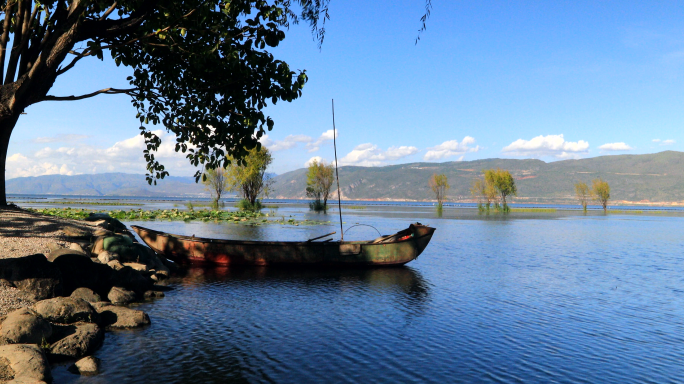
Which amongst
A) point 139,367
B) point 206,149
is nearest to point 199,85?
point 206,149

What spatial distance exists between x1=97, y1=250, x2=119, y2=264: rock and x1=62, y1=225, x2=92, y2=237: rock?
1.70 meters

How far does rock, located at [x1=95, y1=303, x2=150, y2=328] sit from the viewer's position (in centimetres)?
1159

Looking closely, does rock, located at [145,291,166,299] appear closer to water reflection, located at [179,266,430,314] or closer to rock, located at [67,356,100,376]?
water reflection, located at [179,266,430,314]

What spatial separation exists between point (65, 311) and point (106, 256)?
273 inches

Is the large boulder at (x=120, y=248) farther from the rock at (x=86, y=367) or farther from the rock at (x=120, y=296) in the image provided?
the rock at (x=86, y=367)

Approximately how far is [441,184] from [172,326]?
Answer: 294 feet

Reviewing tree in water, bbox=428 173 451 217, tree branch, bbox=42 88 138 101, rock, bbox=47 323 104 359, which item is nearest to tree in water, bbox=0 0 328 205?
tree branch, bbox=42 88 138 101

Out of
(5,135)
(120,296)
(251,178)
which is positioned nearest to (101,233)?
(5,135)

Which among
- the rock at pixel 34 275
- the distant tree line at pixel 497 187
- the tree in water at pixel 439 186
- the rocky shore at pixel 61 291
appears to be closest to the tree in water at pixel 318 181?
the tree in water at pixel 439 186

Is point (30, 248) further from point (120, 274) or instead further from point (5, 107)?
point (5, 107)

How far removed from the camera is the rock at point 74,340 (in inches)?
368

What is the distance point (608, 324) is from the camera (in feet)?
41.9

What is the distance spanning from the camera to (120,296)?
14102mm

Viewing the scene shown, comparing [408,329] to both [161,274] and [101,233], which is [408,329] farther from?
[101,233]
